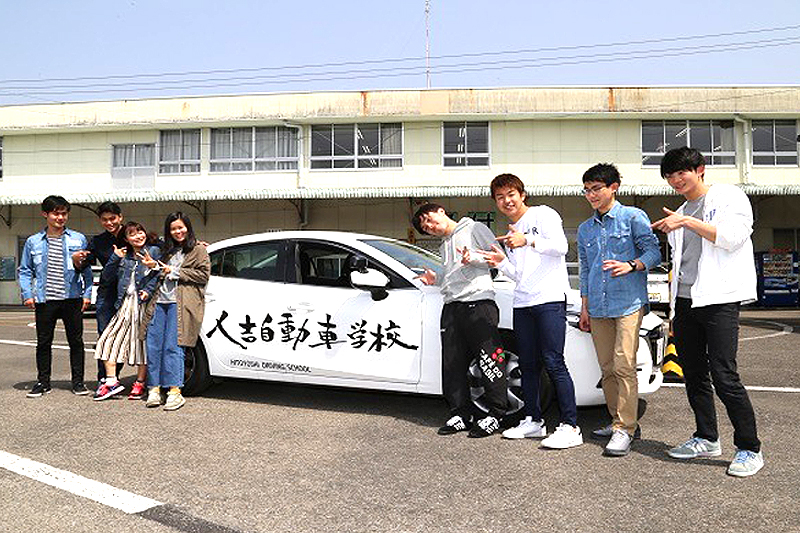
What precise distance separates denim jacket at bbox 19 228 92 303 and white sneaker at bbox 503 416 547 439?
417cm

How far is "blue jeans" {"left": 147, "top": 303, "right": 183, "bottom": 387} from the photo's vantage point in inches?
222

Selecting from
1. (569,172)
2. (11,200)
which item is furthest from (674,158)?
(11,200)

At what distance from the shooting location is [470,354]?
15.5ft

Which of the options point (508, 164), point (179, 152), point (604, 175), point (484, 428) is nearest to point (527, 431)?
point (484, 428)

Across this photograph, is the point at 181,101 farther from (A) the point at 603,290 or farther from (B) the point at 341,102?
(A) the point at 603,290

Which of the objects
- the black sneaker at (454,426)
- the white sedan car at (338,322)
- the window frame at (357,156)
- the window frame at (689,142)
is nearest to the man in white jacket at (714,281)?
the white sedan car at (338,322)

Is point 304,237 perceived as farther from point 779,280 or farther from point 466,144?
point 779,280

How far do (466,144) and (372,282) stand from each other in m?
16.5

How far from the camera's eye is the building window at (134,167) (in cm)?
2242

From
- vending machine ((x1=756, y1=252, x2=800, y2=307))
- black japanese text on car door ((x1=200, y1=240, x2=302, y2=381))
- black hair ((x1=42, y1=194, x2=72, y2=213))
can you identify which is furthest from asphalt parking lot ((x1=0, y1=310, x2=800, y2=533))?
vending machine ((x1=756, y1=252, x2=800, y2=307))

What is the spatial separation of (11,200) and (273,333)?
20142 millimetres

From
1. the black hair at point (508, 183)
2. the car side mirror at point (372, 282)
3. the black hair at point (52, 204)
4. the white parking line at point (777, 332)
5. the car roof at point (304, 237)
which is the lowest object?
the white parking line at point (777, 332)

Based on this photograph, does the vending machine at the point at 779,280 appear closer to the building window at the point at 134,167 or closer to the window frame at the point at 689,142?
the window frame at the point at 689,142

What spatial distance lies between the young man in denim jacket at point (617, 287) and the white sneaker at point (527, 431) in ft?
1.58
